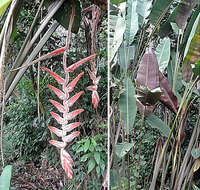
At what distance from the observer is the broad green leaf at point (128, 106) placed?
1.68ft

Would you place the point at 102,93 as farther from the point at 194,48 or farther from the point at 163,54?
the point at 194,48

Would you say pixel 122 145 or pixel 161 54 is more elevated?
pixel 161 54

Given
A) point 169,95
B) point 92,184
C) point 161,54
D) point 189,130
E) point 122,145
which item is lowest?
point 92,184

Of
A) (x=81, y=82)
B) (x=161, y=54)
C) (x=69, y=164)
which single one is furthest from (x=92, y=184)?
(x=69, y=164)

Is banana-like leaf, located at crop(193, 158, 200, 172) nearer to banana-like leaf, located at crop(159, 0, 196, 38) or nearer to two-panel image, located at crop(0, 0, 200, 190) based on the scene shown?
two-panel image, located at crop(0, 0, 200, 190)

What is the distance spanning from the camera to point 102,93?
1164 mm

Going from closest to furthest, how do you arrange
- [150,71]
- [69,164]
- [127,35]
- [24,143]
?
[69,164], [150,71], [127,35], [24,143]

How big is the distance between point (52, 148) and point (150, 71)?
3.46 feet

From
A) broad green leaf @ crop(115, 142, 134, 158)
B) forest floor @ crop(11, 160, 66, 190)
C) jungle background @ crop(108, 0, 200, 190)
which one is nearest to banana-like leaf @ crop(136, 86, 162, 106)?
jungle background @ crop(108, 0, 200, 190)

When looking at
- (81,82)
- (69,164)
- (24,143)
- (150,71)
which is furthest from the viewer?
(24,143)

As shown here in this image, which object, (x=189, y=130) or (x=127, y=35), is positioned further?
(x=189, y=130)

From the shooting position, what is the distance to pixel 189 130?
1.00 m

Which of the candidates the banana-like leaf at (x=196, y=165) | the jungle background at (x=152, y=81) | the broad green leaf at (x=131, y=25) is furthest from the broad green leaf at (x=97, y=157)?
the broad green leaf at (x=131, y=25)

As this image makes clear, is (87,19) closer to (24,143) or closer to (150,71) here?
(150,71)
